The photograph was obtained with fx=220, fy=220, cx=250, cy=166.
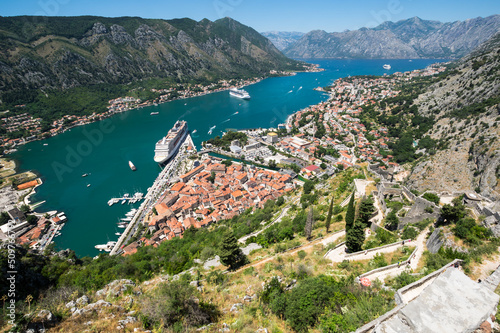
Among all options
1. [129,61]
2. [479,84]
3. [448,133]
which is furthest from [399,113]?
[129,61]

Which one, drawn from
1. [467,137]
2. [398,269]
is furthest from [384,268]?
[467,137]

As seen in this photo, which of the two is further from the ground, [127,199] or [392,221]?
[392,221]

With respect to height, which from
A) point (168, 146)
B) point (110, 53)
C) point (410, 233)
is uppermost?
point (110, 53)

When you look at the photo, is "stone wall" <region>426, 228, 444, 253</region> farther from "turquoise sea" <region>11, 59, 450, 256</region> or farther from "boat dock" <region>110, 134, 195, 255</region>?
"turquoise sea" <region>11, 59, 450, 256</region>

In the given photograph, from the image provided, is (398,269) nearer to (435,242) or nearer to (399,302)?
(435,242)

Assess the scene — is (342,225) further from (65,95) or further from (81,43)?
(81,43)

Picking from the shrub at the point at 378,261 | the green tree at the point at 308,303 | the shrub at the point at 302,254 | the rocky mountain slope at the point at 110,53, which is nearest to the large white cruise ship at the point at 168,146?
the shrub at the point at 302,254

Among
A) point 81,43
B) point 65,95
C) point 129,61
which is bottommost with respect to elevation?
point 65,95
